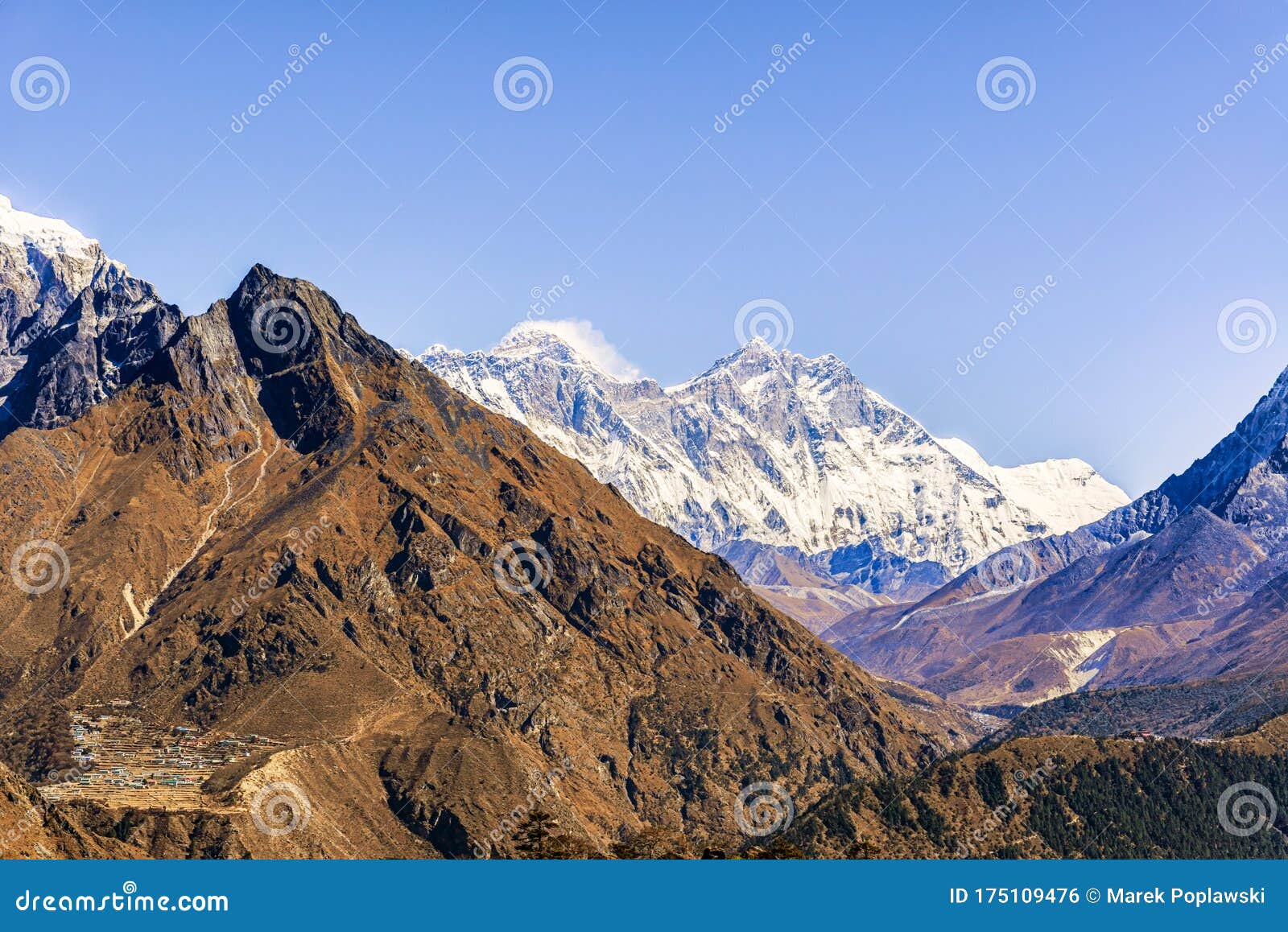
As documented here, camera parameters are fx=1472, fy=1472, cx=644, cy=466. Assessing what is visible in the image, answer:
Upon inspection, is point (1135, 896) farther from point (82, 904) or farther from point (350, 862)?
point (82, 904)

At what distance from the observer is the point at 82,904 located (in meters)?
92.9

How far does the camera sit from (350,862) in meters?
100

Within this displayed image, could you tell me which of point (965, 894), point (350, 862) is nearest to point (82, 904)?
point (350, 862)

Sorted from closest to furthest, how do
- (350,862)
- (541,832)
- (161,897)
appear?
(161,897), (350,862), (541,832)

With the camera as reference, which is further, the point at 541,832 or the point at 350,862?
the point at 541,832

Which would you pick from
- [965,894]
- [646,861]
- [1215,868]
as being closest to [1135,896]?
[1215,868]

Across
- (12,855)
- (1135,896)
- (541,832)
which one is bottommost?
(12,855)

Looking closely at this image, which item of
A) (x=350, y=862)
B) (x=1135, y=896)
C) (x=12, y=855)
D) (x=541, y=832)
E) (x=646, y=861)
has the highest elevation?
(x=1135, y=896)

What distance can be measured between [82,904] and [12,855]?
120 metres

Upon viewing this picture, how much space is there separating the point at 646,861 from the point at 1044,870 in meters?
26.6

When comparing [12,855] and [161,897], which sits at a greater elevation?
[161,897]

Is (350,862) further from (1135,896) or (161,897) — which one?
(1135,896)

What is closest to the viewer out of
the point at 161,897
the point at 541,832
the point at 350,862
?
the point at 161,897

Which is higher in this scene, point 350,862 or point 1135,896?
point 1135,896
